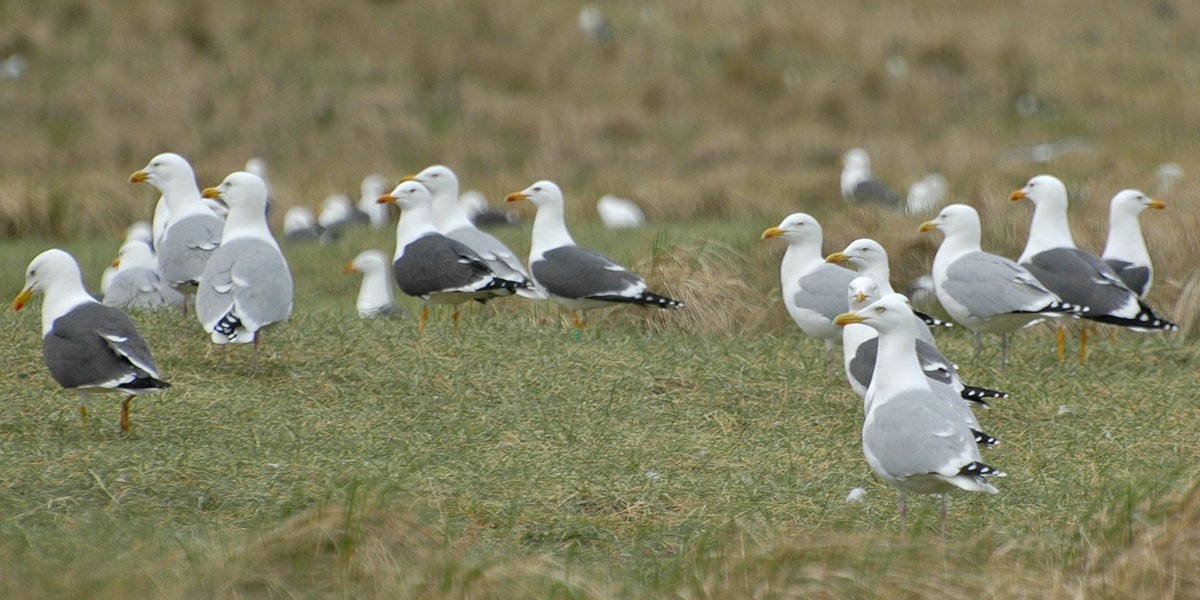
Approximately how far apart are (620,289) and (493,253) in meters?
0.99

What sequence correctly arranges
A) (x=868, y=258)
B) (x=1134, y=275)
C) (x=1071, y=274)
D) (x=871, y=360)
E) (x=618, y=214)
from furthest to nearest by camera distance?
(x=618, y=214)
(x=1134, y=275)
(x=1071, y=274)
(x=868, y=258)
(x=871, y=360)

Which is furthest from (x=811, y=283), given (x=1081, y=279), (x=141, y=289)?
(x=141, y=289)

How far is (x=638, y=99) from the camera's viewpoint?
2423cm

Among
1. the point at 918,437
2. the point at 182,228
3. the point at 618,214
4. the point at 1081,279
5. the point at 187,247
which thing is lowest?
the point at 918,437

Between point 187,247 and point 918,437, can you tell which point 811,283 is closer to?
point 918,437

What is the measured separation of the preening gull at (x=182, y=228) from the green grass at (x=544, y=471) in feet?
0.96

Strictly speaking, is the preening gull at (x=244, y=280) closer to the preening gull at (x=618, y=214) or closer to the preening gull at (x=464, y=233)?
the preening gull at (x=464, y=233)

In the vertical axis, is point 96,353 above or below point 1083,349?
above

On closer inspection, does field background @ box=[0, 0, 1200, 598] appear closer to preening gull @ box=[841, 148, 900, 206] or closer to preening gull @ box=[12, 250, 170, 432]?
preening gull @ box=[12, 250, 170, 432]

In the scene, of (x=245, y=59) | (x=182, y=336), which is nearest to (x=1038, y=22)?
(x=245, y=59)

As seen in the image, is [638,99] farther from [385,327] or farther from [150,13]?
[385,327]

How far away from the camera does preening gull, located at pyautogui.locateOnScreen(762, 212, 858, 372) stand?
9102 mm

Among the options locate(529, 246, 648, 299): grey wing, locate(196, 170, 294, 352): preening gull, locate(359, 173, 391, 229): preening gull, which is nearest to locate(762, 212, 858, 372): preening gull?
locate(529, 246, 648, 299): grey wing

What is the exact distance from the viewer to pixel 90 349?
22.5 ft
